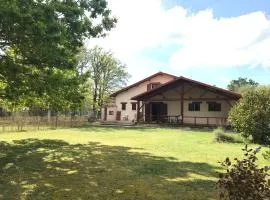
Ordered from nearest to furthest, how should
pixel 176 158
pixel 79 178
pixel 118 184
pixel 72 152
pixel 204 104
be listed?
pixel 118 184
pixel 79 178
pixel 176 158
pixel 72 152
pixel 204 104

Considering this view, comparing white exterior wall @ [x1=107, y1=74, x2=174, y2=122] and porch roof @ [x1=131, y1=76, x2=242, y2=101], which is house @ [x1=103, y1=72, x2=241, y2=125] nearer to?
porch roof @ [x1=131, y1=76, x2=242, y2=101]

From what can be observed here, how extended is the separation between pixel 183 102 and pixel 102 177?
109 ft

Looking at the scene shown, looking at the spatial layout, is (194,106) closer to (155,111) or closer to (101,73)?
(155,111)

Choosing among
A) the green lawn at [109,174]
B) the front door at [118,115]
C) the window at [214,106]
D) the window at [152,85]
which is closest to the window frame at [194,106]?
the window at [214,106]

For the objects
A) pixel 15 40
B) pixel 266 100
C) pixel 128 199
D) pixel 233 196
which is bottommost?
pixel 128 199

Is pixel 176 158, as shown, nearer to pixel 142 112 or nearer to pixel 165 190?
pixel 165 190

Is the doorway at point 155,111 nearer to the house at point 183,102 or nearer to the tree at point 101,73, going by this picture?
the house at point 183,102

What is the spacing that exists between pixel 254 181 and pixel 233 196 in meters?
0.37

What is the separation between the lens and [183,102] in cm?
4325

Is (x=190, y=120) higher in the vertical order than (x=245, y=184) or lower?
higher

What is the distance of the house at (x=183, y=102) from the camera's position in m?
39.5

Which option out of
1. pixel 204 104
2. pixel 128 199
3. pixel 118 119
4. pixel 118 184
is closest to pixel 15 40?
pixel 118 184

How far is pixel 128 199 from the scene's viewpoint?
8.41 metres

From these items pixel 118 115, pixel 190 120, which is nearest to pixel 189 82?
pixel 190 120
